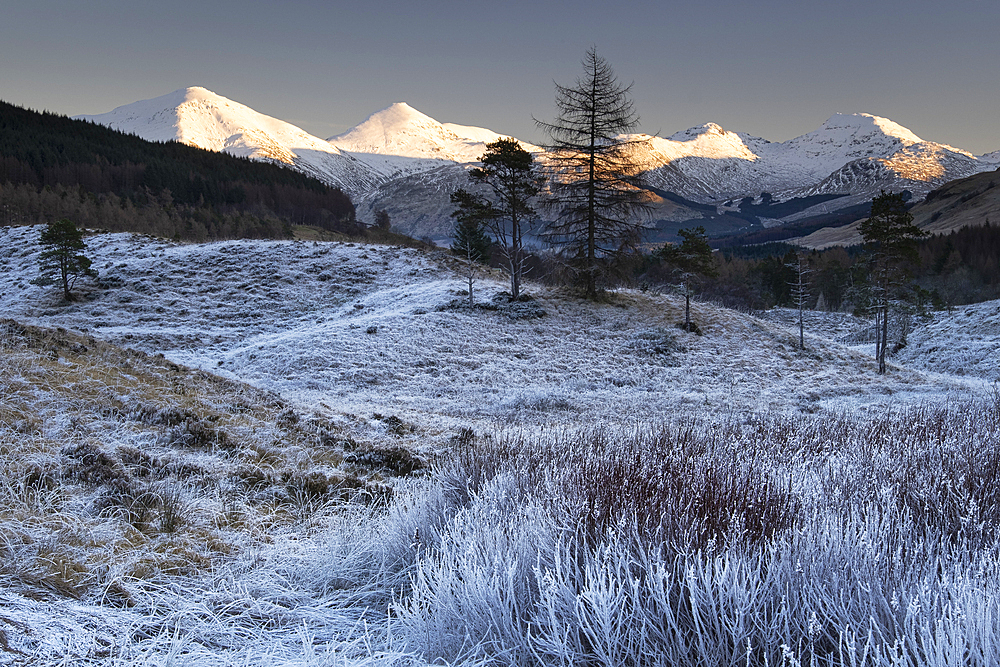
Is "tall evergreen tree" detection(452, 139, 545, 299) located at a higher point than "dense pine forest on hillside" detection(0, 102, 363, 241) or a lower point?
lower

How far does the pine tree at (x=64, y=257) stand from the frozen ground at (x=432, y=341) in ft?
3.68

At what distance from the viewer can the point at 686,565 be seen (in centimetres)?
184

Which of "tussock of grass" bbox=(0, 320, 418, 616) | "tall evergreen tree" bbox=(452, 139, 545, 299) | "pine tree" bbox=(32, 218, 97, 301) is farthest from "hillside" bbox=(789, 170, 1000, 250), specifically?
"tussock of grass" bbox=(0, 320, 418, 616)

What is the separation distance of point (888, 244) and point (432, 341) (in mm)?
23288

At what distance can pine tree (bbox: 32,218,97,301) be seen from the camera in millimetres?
27000

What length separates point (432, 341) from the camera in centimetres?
2291

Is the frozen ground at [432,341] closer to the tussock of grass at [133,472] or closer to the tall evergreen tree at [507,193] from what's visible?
the tall evergreen tree at [507,193]

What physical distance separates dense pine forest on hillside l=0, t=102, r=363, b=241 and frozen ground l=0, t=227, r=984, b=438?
1306cm

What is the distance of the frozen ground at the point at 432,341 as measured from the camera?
51.5 feet

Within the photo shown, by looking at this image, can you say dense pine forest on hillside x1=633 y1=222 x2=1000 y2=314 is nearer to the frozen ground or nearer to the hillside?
the frozen ground

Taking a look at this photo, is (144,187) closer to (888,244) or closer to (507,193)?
(507,193)

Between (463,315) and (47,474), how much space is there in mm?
22619

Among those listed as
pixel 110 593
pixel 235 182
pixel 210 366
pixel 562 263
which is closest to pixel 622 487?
pixel 110 593

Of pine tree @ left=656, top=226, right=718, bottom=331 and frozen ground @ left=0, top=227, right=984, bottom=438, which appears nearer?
frozen ground @ left=0, top=227, right=984, bottom=438
